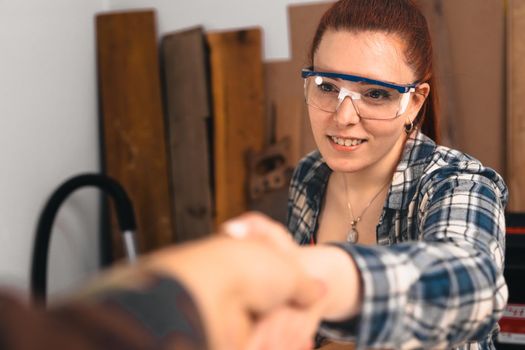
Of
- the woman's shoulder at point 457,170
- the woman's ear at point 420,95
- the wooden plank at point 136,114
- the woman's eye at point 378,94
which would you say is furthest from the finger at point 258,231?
the wooden plank at point 136,114

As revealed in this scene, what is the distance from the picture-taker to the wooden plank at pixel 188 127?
3.23 m

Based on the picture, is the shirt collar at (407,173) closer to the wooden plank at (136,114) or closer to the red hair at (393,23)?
the red hair at (393,23)

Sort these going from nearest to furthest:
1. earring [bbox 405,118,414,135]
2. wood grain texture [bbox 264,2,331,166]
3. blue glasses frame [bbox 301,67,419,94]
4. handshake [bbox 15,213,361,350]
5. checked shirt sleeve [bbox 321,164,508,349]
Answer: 1. handshake [bbox 15,213,361,350]
2. checked shirt sleeve [bbox 321,164,508,349]
3. blue glasses frame [bbox 301,67,419,94]
4. earring [bbox 405,118,414,135]
5. wood grain texture [bbox 264,2,331,166]

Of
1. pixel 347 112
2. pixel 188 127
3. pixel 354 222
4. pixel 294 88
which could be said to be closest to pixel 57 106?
pixel 188 127

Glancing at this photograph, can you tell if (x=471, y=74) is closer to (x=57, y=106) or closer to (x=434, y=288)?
(x=57, y=106)

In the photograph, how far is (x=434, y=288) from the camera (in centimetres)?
92

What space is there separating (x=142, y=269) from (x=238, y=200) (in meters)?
2.69

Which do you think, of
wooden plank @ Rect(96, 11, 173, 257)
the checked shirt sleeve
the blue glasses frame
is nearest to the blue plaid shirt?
the checked shirt sleeve

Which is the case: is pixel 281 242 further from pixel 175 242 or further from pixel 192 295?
pixel 175 242

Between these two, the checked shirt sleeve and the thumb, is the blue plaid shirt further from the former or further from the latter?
the thumb

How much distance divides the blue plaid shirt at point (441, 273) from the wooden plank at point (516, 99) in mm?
1403

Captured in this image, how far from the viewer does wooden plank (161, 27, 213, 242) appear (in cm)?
323

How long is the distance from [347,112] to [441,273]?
2.18 feet

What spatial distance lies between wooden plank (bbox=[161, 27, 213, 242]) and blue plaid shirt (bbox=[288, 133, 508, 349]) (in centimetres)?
187
